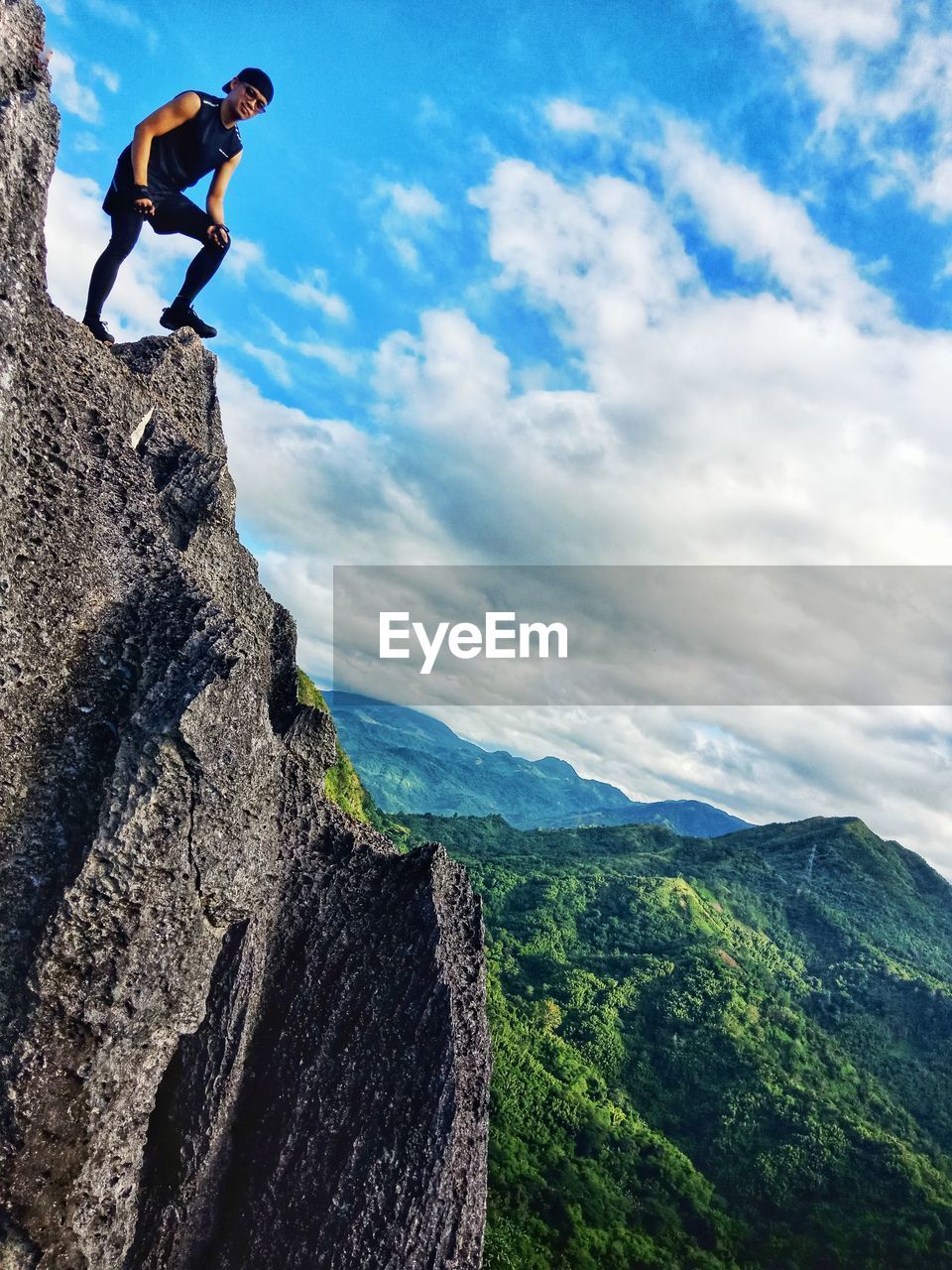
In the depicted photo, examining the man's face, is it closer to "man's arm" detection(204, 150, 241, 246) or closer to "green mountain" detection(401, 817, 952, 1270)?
"man's arm" detection(204, 150, 241, 246)

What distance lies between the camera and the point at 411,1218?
9.27 metres

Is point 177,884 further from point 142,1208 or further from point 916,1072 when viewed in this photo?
point 916,1072

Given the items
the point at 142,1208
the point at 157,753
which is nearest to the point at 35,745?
the point at 157,753

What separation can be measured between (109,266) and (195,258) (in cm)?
173

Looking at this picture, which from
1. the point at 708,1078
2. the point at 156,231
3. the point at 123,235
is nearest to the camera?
the point at 123,235

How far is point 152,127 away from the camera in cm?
927

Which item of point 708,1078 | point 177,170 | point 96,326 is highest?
point 177,170

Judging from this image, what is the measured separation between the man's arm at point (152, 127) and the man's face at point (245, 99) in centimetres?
47

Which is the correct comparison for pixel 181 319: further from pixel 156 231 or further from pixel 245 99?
pixel 245 99

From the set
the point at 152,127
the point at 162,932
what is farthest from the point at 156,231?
the point at 162,932

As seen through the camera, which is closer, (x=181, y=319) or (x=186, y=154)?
(x=186, y=154)

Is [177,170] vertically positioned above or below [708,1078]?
above

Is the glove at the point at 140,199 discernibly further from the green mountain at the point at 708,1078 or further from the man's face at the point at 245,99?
the green mountain at the point at 708,1078

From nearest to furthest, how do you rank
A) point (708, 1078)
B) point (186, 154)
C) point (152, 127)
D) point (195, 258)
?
point (152, 127) < point (186, 154) < point (195, 258) < point (708, 1078)
